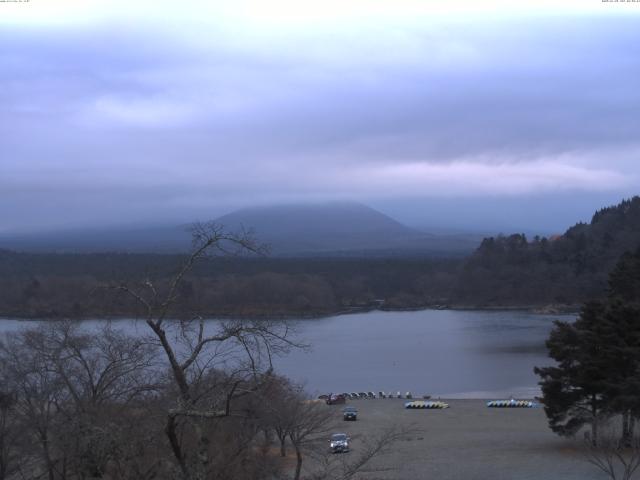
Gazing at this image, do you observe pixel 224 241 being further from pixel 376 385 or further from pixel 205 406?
pixel 376 385

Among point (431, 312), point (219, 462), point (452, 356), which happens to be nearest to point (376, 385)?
point (452, 356)

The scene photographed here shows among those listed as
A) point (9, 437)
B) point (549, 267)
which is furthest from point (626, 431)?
point (549, 267)

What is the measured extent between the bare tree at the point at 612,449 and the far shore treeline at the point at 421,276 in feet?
103

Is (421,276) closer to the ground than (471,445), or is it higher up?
higher up

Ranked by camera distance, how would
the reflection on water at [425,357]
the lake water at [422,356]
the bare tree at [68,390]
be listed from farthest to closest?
the reflection on water at [425,357]
the lake water at [422,356]
the bare tree at [68,390]

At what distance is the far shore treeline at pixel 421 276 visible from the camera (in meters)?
45.8

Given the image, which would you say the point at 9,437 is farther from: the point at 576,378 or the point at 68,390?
the point at 576,378

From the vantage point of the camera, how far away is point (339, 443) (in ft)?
41.2

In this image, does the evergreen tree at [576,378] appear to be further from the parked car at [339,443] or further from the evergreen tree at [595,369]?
the parked car at [339,443]

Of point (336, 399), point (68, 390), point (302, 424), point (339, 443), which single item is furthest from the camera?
point (336, 399)

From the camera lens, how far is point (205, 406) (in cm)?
371

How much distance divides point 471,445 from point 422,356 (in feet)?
52.2

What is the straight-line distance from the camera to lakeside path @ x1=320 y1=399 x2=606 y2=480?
11.4m

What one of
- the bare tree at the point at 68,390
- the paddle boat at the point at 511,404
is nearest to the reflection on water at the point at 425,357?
the paddle boat at the point at 511,404
